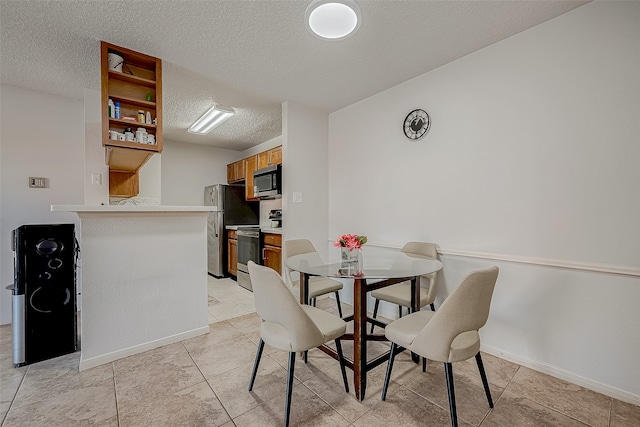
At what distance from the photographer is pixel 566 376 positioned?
189cm

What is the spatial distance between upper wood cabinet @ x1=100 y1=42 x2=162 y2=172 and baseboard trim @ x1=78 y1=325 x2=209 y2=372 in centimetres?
165

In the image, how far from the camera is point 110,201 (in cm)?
341

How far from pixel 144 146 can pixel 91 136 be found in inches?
50.1

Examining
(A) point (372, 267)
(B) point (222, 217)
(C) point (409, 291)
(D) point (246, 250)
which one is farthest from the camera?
(B) point (222, 217)

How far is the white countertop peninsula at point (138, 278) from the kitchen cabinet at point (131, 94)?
25.6 inches

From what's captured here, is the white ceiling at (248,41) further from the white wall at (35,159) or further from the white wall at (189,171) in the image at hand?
the white wall at (189,171)

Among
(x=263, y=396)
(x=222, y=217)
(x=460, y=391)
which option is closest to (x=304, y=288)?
(x=263, y=396)

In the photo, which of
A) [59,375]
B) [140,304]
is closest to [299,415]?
[140,304]

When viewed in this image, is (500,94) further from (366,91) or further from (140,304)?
(140,304)

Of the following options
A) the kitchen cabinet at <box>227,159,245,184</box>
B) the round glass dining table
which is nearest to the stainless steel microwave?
the kitchen cabinet at <box>227,159,245,184</box>

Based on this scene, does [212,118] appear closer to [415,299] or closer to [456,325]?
[415,299]

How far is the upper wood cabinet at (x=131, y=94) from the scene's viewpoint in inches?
88.4

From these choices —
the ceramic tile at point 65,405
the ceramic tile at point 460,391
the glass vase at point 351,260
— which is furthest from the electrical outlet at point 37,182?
the ceramic tile at point 460,391

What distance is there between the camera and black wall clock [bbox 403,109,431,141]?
2.72m
